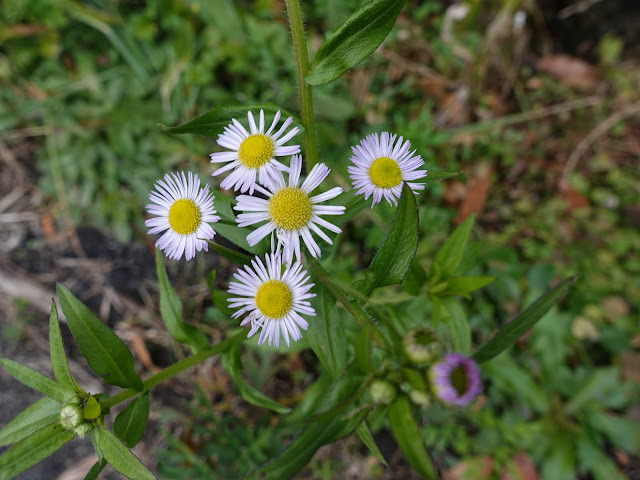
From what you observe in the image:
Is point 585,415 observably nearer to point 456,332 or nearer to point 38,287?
point 456,332

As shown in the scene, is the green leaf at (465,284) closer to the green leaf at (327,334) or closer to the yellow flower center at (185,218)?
the green leaf at (327,334)

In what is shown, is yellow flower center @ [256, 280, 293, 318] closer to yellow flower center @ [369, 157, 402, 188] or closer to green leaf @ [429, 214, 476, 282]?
yellow flower center @ [369, 157, 402, 188]

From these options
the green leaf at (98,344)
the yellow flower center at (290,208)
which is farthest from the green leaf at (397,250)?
the green leaf at (98,344)

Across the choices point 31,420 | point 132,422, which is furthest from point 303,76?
point 31,420

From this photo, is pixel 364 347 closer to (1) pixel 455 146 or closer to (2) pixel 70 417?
(2) pixel 70 417

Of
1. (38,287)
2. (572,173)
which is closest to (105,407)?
(38,287)

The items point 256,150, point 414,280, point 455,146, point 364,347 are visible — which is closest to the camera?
point 364,347
